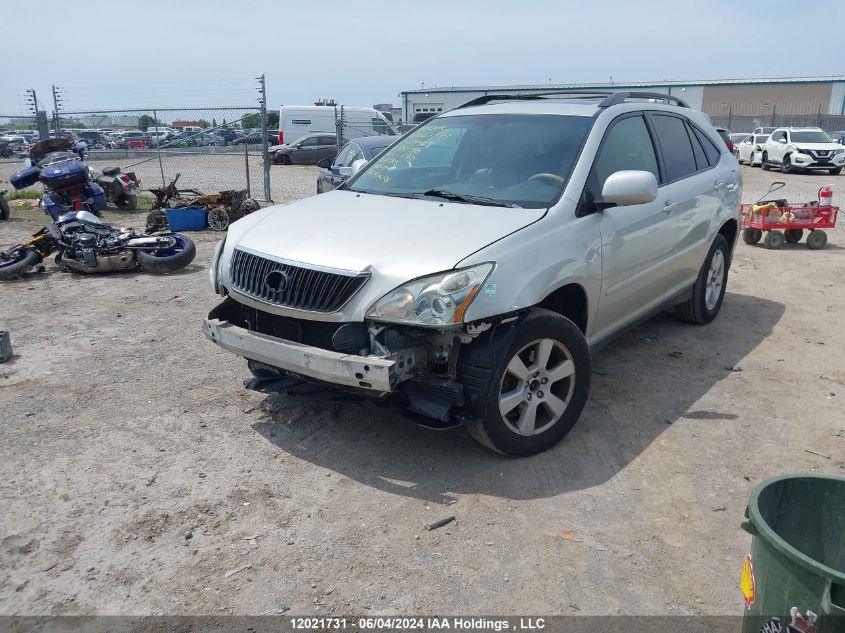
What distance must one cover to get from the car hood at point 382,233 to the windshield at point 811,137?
2507cm

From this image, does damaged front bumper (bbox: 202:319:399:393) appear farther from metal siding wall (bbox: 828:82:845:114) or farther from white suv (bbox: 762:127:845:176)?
metal siding wall (bbox: 828:82:845:114)

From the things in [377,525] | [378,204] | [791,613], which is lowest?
[377,525]

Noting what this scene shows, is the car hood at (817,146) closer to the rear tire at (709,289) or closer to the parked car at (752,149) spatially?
the parked car at (752,149)

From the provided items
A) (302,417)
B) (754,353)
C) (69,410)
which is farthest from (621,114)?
(69,410)

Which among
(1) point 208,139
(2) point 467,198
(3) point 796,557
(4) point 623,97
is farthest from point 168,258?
(1) point 208,139

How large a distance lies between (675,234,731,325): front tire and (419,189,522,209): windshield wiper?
2.63 meters

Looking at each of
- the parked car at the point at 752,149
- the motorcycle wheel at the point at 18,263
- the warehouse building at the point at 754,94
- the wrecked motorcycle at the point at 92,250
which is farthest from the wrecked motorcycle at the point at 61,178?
the warehouse building at the point at 754,94

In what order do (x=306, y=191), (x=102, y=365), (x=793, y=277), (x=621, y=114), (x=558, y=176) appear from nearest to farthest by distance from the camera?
(x=558, y=176) → (x=621, y=114) → (x=102, y=365) → (x=793, y=277) → (x=306, y=191)

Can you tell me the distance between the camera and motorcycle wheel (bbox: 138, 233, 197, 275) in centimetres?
815

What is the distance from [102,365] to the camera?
532 cm

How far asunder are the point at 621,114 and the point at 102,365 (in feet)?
13.7

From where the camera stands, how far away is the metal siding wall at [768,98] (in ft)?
175

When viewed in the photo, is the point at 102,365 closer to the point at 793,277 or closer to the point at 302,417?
the point at 302,417

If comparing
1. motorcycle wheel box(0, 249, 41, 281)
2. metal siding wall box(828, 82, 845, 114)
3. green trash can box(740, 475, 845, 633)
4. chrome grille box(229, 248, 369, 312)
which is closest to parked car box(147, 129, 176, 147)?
motorcycle wheel box(0, 249, 41, 281)
